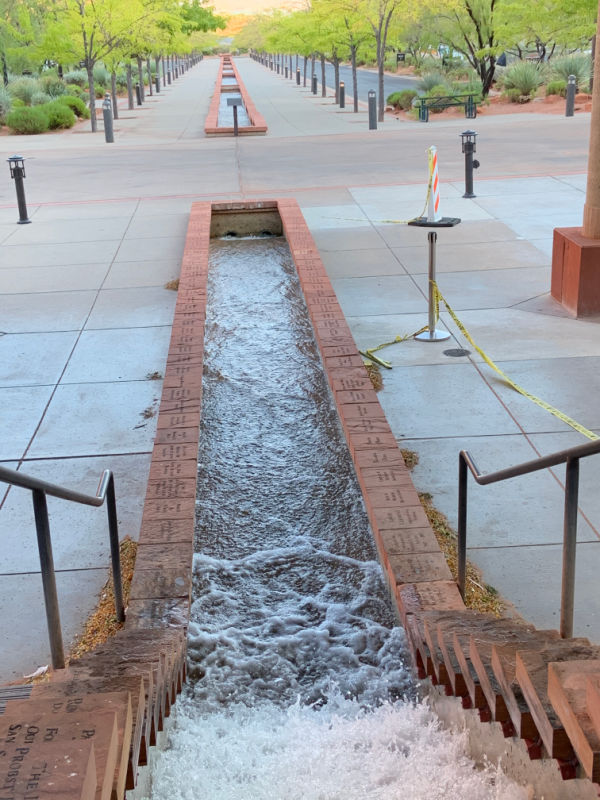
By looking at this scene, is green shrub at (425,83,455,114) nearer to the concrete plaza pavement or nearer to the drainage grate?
the concrete plaza pavement

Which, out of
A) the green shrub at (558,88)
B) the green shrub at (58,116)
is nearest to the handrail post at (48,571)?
the green shrub at (58,116)

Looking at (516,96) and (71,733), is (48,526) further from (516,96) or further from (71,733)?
(516,96)

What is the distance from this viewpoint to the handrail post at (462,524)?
14.4 ft

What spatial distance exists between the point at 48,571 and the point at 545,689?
1.90 m

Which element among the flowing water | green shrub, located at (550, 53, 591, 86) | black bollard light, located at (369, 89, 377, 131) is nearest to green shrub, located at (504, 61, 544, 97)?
green shrub, located at (550, 53, 591, 86)

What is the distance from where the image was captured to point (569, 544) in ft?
12.6

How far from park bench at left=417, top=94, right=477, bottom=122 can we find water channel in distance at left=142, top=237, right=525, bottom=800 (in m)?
23.9

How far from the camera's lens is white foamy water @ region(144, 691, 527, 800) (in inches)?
134

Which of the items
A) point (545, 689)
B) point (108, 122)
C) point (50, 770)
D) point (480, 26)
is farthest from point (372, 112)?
point (50, 770)

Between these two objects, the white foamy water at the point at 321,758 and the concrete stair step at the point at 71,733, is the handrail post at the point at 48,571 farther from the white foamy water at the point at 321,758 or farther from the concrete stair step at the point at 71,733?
the concrete stair step at the point at 71,733

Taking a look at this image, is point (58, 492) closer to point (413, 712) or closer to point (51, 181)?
point (413, 712)

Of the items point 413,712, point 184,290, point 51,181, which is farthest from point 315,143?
point 413,712

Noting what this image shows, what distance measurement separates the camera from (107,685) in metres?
3.04

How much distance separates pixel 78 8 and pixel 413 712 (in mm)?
33379
